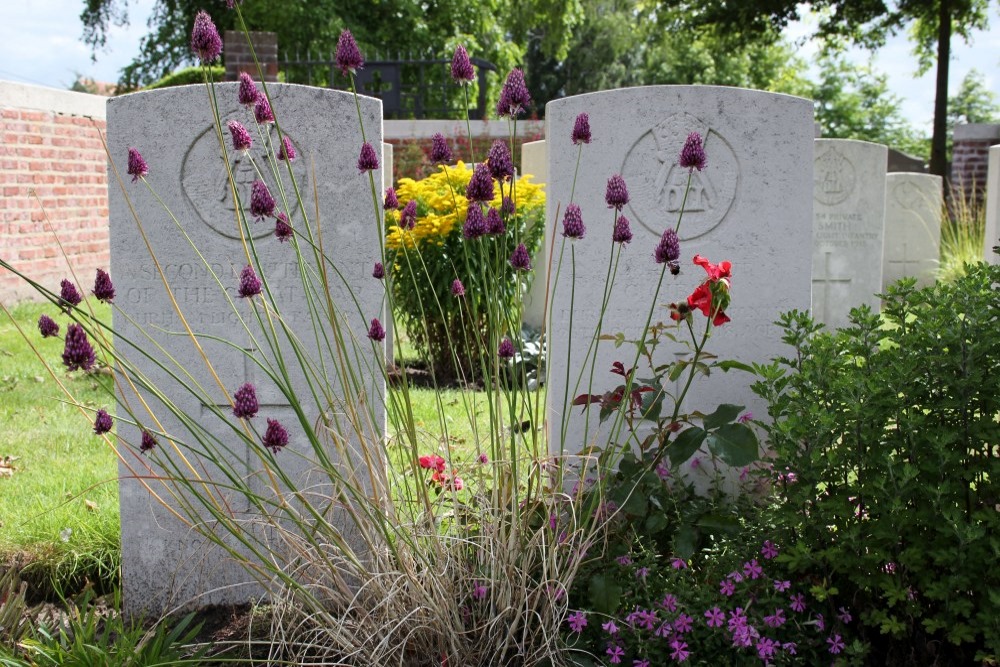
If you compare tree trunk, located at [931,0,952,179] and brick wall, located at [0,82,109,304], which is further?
tree trunk, located at [931,0,952,179]

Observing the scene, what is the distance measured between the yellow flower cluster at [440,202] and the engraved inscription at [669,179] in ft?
7.75

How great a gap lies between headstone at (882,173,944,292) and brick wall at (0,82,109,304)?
27.7 ft

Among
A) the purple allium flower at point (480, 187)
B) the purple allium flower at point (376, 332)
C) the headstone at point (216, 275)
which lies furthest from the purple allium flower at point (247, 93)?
the headstone at point (216, 275)

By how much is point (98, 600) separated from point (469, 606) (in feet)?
4.63

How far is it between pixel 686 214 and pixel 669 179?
14 centimetres

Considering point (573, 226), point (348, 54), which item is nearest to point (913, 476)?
point (573, 226)

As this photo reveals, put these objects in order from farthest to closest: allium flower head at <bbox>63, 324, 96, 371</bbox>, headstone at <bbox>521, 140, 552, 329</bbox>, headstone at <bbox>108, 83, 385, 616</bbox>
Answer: headstone at <bbox>521, 140, 552, 329</bbox> → headstone at <bbox>108, 83, 385, 616</bbox> → allium flower head at <bbox>63, 324, 96, 371</bbox>

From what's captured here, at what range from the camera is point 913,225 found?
36.1 ft

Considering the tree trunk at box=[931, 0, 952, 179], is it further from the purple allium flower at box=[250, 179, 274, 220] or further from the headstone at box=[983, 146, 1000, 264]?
the purple allium flower at box=[250, 179, 274, 220]

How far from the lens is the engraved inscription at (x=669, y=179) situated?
339cm

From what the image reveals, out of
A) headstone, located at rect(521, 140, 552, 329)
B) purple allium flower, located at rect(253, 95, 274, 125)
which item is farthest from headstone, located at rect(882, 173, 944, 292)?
purple allium flower, located at rect(253, 95, 274, 125)

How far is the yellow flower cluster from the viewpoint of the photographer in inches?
238

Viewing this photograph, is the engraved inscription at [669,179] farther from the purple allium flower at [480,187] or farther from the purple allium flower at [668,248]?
the purple allium flower at [480,187]

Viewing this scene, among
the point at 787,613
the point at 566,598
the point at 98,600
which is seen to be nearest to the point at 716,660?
the point at 787,613
